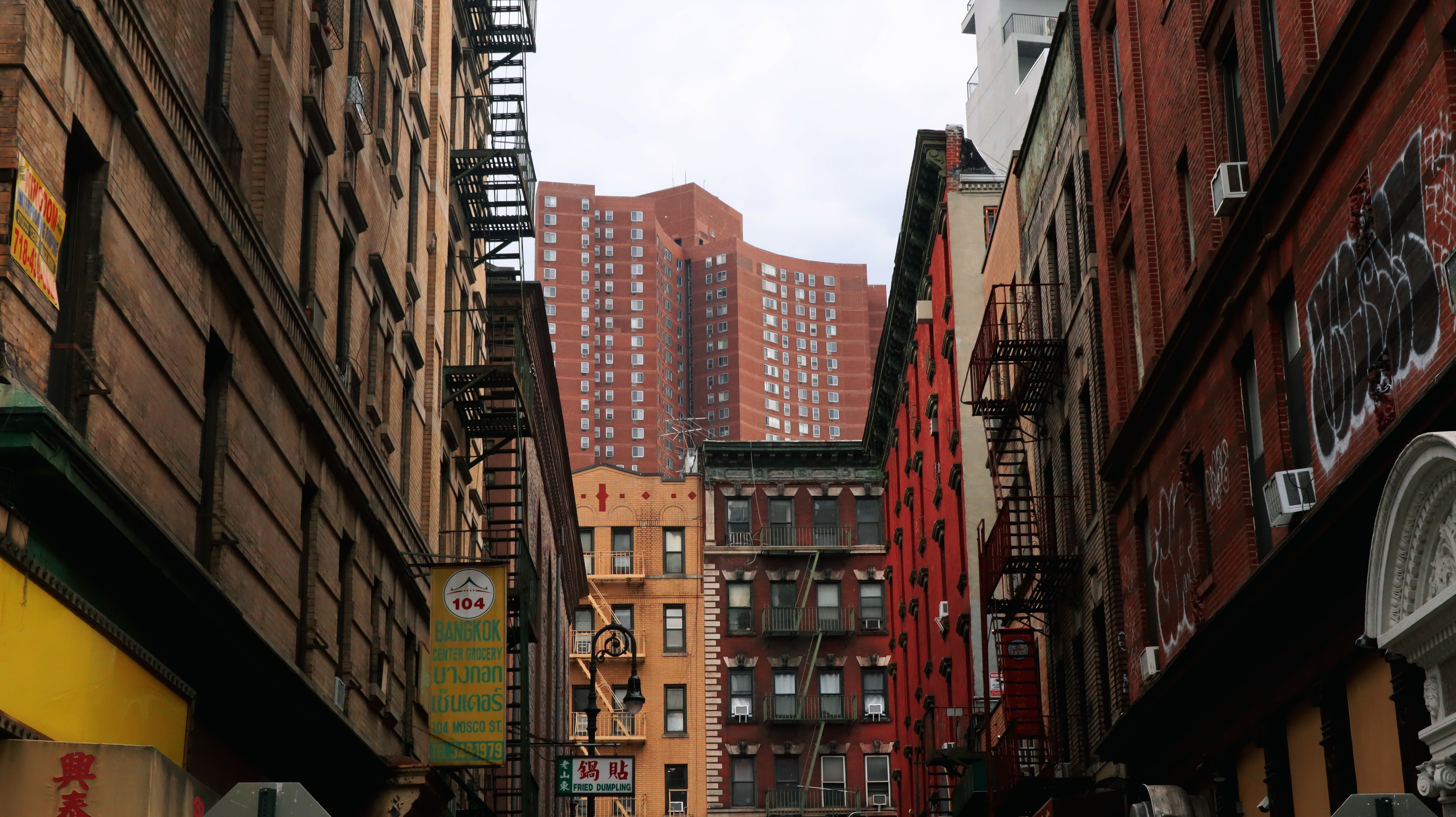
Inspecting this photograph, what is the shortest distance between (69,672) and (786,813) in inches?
2407

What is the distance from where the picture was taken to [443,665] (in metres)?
26.8

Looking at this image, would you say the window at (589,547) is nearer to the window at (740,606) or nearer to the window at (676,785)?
the window at (740,606)

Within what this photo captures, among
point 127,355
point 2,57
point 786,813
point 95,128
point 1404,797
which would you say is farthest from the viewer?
point 786,813

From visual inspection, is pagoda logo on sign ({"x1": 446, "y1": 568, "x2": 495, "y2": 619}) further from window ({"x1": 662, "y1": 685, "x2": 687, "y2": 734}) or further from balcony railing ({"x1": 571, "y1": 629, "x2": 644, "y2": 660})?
window ({"x1": 662, "y1": 685, "x2": 687, "y2": 734})

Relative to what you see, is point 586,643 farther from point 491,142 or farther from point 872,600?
point 491,142

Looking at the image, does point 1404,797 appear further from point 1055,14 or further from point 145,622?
point 1055,14

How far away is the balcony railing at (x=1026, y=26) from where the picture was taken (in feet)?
252

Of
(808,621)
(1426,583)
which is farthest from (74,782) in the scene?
(808,621)

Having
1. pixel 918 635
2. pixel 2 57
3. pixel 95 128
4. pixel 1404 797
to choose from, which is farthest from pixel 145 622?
pixel 918 635

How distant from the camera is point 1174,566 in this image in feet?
79.6

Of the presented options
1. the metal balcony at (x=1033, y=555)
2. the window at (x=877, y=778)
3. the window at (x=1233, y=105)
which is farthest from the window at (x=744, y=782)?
the window at (x=1233, y=105)

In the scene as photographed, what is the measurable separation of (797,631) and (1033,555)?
41.1m

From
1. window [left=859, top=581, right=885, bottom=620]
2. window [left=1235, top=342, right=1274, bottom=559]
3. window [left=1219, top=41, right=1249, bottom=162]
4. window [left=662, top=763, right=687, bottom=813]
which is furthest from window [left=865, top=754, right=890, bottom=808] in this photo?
window [left=1219, top=41, right=1249, bottom=162]

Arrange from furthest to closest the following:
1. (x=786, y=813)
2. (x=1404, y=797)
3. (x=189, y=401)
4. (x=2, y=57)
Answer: (x=786, y=813), (x=189, y=401), (x=2, y=57), (x=1404, y=797)
